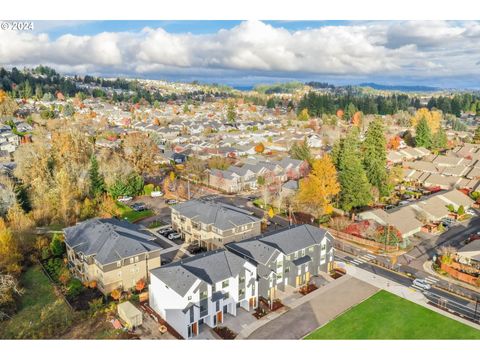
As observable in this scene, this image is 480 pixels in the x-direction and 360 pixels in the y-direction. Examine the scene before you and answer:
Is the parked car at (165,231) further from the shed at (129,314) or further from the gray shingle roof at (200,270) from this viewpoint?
the shed at (129,314)

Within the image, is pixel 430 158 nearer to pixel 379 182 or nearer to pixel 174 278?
pixel 379 182

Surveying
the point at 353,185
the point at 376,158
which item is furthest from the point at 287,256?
the point at 376,158

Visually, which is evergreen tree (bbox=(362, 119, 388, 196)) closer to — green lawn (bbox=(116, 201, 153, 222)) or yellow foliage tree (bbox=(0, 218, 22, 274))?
green lawn (bbox=(116, 201, 153, 222))

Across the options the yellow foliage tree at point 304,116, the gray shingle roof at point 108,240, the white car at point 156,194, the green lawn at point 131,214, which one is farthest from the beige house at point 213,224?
the yellow foliage tree at point 304,116

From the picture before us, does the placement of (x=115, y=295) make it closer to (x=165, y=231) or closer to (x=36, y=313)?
(x=36, y=313)

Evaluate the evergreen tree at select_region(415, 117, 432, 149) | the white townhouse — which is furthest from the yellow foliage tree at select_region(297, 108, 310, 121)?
the white townhouse
